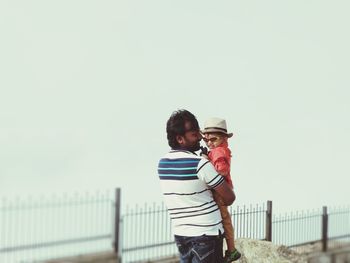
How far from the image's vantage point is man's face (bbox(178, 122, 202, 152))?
3.98m

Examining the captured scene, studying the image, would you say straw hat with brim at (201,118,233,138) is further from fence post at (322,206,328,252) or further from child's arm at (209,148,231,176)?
fence post at (322,206,328,252)

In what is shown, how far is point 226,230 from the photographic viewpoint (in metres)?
4.46

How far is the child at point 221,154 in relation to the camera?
167 inches

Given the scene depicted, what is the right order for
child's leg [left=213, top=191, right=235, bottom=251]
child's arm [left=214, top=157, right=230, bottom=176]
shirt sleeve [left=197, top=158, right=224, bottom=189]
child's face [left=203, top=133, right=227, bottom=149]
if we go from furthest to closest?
child's face [left=203, top=133, right=227, bottom=149]
child's leg [left=213, top=191, right=235, bottom=251]
child's arm [left=214, top=157, right=230, bottom=176]
shirt sleeve [left=197, top=158, right=224, bottom=189]

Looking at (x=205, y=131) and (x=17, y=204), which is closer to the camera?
(x=205, y=131)

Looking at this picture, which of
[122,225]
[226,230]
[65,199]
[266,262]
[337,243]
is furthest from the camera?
[337,243]

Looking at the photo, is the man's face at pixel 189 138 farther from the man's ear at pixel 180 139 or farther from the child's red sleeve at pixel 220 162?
the child's red sleeve at pixel 220 162

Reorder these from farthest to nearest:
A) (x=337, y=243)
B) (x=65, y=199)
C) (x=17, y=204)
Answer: (x=337, y=243), (x=65, y=199), (x=17, y=204)

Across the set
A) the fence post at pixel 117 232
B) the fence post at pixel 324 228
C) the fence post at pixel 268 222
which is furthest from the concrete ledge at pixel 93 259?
the fence post at pixel 324 228

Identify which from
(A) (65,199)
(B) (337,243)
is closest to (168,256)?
(A) (65,199)

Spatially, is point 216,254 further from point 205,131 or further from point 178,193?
point 205,131

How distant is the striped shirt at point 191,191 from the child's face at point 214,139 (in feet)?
1.76

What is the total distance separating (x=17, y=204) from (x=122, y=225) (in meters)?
2.61

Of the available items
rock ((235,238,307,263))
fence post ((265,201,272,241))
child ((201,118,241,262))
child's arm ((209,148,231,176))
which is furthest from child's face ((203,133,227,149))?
fence post ((265,201,272,241))
